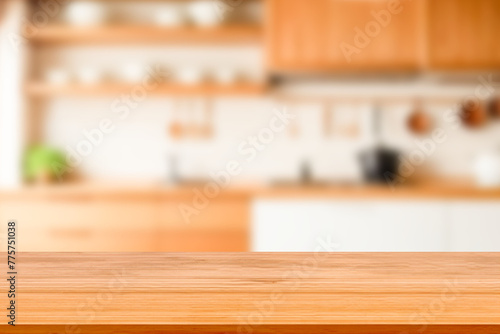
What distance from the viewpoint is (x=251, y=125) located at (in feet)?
10.1

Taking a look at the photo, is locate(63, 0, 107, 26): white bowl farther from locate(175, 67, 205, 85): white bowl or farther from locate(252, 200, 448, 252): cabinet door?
locate(252, 200, 448, 252): cabinet door

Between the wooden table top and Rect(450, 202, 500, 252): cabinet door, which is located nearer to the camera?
the wooden table top

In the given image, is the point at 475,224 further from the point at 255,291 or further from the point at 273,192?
the point at 255,291

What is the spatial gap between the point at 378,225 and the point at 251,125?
101 centimetres

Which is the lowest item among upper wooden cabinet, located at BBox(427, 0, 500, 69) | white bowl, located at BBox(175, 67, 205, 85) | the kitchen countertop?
the kitchen countertop

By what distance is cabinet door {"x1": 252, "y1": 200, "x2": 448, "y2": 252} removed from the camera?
2463mm

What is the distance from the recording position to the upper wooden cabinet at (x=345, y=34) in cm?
270

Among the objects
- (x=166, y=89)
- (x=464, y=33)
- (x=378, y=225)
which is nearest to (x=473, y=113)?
(x=464, y=33)

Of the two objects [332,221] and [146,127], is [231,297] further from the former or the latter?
[146,127]

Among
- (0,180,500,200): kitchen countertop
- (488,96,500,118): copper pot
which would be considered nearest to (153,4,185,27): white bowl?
(0,180,500,200): kitchen countertop

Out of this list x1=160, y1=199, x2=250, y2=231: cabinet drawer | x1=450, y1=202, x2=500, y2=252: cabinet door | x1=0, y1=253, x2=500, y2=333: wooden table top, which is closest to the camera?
x1=0, y1=253, x2=500, y2=333: wooden table top

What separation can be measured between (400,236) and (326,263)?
88.1 inches

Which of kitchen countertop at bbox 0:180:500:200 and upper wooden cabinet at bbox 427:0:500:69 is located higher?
upper wooden cabinet at bbox 427:0:500:69

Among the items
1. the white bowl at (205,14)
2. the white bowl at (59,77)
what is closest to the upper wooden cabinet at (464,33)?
the white bowl at (205,14)
